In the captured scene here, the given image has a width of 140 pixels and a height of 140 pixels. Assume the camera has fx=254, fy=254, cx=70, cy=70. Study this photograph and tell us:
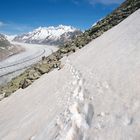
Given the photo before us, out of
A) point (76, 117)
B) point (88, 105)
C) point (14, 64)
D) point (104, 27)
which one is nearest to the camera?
point (76, 117)

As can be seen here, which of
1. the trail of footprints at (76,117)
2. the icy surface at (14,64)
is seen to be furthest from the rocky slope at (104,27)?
the icy surface at (14,64)

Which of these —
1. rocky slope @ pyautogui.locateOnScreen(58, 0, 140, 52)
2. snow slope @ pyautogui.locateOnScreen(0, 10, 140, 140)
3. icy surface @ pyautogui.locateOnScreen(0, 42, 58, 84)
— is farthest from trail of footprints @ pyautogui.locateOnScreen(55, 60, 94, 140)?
icy surface @ pyautogui.locateOnScreen(0, 42, 58, 84)

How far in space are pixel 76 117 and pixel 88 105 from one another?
2.84ft

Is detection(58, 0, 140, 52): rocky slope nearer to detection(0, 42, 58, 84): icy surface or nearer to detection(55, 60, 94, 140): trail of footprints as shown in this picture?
detection(55, 60, 94, 140): trail of footprints

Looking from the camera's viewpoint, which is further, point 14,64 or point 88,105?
point 14,64

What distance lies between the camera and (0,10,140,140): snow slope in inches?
339

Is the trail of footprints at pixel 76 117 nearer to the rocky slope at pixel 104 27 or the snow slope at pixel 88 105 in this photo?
the snow slope at pixel 88 105

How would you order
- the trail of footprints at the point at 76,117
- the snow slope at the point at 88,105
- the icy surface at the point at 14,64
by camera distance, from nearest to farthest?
1. the snow slope at the point at 88,105
2. the trail of footprints at the point at 76,117
3. the icy surface at the point at 14,64

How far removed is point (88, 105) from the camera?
10.4 m

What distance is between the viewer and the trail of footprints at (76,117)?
29.2 ft

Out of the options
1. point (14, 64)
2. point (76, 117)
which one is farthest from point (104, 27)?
point (14, 64)

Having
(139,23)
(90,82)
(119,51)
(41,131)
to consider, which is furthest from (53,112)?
(139,23)

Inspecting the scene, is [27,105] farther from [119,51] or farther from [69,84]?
[119,51]

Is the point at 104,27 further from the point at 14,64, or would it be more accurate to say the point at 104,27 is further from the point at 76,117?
the point at 14,64
